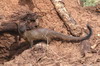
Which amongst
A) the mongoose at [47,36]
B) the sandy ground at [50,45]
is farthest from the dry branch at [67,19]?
the mongoose at [47,36]

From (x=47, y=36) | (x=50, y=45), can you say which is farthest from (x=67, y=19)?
(x=50, y=45)

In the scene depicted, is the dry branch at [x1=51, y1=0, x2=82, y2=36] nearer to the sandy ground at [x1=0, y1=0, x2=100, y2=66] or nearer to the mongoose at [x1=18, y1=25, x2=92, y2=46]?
the sandy ground at [x1=0, y1=0, x2=100, y2=66]

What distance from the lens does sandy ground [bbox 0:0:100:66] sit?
18.9ft

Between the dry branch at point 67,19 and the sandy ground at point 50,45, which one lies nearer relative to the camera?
the sandy ground at point 50,45

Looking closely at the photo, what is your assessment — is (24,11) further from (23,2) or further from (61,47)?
(61,47)

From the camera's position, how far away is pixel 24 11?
687 cm

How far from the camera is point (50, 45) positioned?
627 cm

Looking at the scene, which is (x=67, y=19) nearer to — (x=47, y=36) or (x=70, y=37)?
(x=70, y=37)

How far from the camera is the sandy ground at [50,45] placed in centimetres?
575

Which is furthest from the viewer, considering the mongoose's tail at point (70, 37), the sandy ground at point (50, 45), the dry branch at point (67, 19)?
the dry branch at point (67, 19)

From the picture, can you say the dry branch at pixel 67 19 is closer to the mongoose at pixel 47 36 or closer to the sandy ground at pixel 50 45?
the sandy ground at pixel 50 45

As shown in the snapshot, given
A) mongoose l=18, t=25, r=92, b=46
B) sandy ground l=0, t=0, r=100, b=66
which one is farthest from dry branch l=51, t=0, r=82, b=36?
mongoose l=18, t=25, r=92, b=46

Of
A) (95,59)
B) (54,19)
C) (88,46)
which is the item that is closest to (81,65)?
(95,59)

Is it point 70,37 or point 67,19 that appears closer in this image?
point 70,37
